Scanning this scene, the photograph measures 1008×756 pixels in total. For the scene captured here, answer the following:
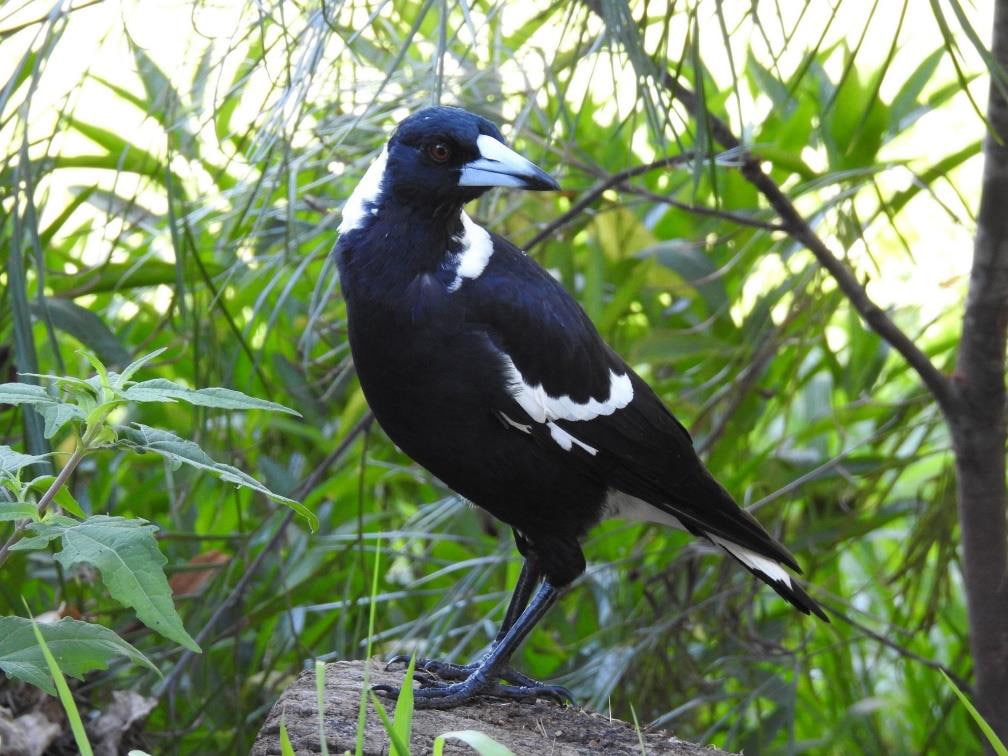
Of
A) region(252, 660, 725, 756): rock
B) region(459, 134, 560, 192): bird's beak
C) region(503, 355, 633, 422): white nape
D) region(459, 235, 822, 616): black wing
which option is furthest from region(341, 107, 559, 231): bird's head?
region(252, 660, 725, 756): rock

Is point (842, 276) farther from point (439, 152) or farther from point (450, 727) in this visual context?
point (450, 727)

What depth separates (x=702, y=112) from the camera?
4.33 ft

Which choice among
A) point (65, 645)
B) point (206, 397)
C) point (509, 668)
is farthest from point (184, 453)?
point (509, 668)

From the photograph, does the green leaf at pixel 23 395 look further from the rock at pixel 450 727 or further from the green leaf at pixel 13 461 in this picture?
the rock at pixel 450 727

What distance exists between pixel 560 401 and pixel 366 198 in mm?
361

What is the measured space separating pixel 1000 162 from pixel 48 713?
55.9 inches

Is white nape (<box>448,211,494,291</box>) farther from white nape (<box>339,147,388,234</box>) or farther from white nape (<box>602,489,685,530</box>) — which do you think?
white nape (<box>602,489,685,530</box>)

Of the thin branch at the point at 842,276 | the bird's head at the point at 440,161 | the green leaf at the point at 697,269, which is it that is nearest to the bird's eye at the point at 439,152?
the bird's head at the point at 440,161

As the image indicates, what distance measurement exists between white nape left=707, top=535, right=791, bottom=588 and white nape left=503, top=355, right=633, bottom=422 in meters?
0.25

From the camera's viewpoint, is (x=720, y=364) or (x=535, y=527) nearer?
(x=535, y=527)

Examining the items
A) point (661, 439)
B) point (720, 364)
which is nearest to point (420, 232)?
point (661, 439)

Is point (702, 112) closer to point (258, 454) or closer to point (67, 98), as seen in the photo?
point (67, 98)

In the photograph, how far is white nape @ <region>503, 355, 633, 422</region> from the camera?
152 centimetres

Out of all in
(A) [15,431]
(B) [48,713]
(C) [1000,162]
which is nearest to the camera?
(C) [1000,162]
